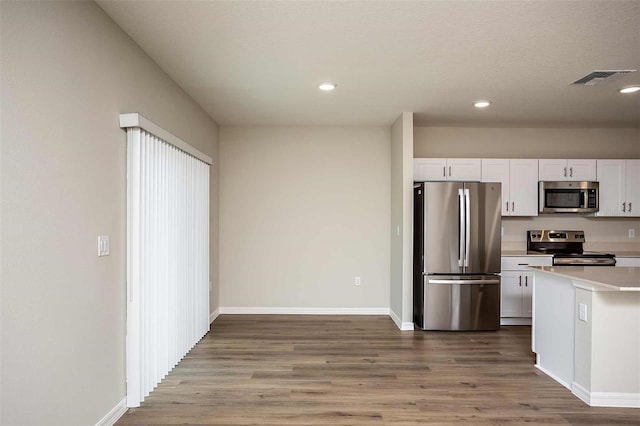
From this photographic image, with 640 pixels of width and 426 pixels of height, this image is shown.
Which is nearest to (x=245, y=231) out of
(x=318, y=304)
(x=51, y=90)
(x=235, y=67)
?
(x=318, y=304)

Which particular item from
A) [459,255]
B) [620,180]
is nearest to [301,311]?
[459,255]

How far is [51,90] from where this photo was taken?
78.7 inches

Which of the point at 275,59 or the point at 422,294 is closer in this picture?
the point at 275,59

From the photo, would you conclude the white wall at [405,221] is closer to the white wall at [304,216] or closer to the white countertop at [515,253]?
the white wall at [304,216]

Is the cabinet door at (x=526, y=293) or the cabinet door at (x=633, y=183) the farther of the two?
the cabinet door at (x=633, y=183)

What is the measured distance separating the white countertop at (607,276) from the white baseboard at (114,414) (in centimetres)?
334

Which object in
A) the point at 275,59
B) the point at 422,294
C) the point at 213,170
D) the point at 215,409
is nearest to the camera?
the point at 215,409

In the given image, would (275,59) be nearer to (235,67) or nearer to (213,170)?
(235,67)

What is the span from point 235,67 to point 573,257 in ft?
14.9

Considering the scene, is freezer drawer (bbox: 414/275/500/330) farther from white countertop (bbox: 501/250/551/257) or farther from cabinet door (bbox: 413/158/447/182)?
cabinet door (bbox: 413/158/447/182)

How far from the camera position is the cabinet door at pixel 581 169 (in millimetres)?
5258

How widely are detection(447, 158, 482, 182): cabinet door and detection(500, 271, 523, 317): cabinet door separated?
4.27 ft

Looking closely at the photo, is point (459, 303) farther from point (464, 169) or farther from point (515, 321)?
point (464, 169)

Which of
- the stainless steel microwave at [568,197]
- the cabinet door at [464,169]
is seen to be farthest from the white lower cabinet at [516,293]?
the cabinet door at [464,169]
